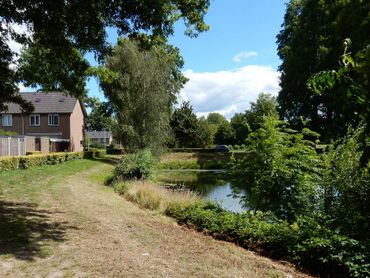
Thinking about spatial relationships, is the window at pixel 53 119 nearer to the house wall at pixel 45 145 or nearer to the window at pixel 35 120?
the window at pixel 35 120

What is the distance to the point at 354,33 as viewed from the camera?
102ft

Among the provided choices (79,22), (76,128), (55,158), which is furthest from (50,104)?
(79,22)

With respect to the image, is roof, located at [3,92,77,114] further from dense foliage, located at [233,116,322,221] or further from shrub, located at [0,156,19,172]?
dense foliage, located at [233,116,322,221]

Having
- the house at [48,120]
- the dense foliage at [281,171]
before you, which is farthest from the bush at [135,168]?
the house at [48,120]

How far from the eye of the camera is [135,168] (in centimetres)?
2183

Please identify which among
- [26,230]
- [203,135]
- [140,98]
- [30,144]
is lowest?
[26,230]

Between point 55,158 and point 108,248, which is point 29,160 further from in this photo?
point 108,248

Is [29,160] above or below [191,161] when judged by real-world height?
above

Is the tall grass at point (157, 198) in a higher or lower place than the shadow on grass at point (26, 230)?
lower

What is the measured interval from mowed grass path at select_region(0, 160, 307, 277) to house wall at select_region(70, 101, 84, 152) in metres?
40.5

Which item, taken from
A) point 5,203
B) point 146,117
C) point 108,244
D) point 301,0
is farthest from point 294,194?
point 301,0

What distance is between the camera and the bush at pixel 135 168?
21.7m

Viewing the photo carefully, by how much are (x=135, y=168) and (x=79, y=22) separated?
13.0 metres

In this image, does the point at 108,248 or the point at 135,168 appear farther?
the point at 135,168
